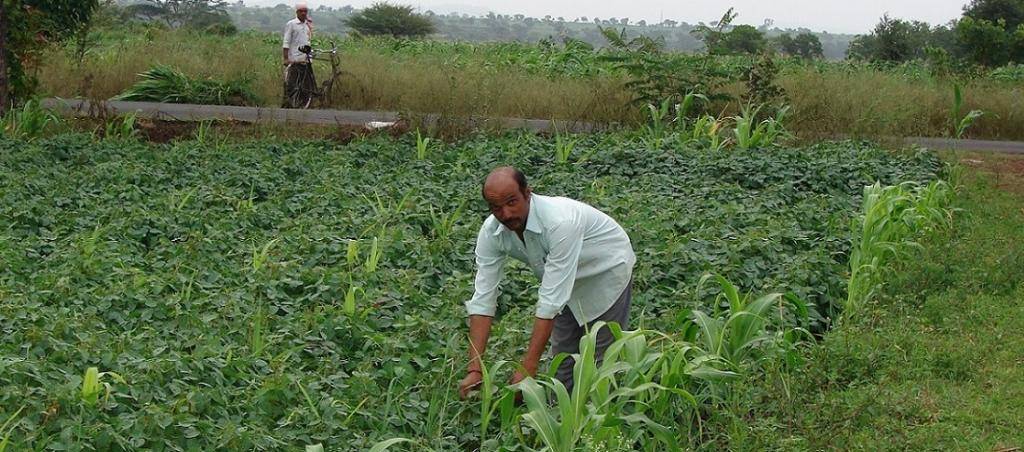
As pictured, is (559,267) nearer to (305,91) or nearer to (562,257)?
(562,257)

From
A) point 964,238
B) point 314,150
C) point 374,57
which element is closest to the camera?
point 964,238

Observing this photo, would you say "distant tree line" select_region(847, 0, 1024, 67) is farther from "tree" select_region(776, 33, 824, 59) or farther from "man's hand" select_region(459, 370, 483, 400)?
"man's hand" select_region(459, 370, 483, 400)

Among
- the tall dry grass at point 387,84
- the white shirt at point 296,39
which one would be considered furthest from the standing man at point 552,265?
the white shirt at point 296,39

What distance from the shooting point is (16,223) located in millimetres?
8312

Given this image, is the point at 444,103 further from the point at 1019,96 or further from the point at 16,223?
the point at 1019,96

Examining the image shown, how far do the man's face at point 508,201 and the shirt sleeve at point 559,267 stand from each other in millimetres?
151

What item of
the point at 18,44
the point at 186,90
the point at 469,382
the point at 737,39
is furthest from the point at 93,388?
the point at 737,39

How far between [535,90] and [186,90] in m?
5.26

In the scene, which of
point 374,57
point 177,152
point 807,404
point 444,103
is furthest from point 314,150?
point 374,57

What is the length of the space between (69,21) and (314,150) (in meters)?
6.03

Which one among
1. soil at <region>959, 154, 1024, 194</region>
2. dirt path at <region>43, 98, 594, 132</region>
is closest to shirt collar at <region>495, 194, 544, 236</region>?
soil at <region>959, 154, 1024, 194</region>

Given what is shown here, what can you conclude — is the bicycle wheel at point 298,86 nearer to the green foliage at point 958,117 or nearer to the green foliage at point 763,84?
the green foliage at point 763,84

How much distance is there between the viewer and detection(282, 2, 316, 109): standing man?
1683cm

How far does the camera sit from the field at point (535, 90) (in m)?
15.3
